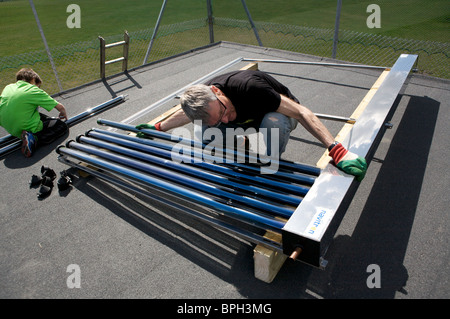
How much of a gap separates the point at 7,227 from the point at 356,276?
Answer: 301 cm

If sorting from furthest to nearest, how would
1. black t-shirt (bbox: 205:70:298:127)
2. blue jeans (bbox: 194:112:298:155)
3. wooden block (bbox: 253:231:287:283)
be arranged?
blue jeans (bbox: 194:112:298:155) < black t-shirt (bbox: 205:70:298:127) < wooden block (bbox: 253:231:287:283)

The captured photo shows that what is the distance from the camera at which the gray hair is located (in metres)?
2.39

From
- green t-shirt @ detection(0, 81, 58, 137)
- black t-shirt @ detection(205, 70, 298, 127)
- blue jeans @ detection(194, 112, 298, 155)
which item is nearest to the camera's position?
black t-shirt @ detection(205, 70, 298, 127)

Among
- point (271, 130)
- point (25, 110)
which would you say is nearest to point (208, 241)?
point (271, 130)

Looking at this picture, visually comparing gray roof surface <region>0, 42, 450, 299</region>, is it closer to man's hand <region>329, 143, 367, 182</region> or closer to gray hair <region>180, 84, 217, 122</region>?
man's hand <region>329, 143, 367, 182</region>

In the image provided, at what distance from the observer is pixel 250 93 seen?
101 inches

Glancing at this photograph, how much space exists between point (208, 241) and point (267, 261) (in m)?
0.64

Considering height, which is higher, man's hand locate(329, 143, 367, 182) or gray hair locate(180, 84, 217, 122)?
gray hair locate(180, 84, 217, 122)

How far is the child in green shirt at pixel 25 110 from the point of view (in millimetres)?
3924

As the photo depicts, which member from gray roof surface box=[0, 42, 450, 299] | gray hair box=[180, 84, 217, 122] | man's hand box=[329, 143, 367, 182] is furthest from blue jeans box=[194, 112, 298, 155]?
gray roof surface box=[0, 42, 450, 299]

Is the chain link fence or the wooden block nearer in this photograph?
the wooden block

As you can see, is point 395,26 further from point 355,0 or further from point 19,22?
point 19,22

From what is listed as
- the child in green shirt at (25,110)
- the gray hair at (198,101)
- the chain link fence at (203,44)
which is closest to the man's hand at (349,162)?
the gray hair at (198,101)

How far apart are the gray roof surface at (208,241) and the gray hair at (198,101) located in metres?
0.97
